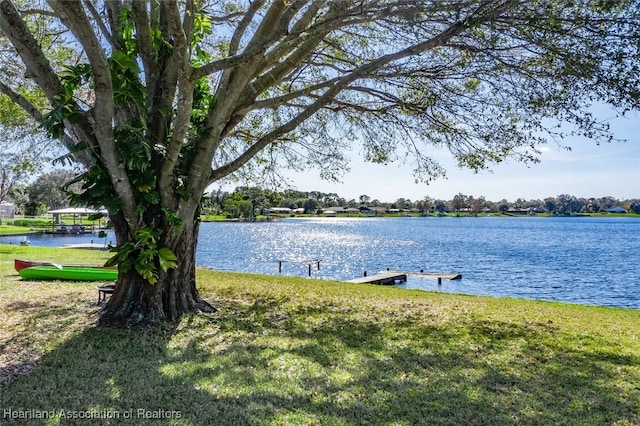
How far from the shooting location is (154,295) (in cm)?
638

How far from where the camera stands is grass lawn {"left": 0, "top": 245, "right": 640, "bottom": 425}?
11.9 ft

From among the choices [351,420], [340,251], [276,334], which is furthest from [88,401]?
[340,251]

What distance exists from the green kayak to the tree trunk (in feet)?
14.9

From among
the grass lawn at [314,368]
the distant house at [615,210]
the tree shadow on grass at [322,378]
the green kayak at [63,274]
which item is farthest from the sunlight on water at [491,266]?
the distant house at [615,210]

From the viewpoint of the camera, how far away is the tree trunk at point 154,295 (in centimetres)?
622

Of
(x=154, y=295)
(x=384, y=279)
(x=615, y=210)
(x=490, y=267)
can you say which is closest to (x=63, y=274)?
(x=154, y=295)

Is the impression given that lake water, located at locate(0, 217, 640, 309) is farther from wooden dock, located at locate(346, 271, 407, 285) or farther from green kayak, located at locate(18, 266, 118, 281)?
green kayak, located at locate(18, 266, 118, 281)

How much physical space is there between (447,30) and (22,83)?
28.2ft

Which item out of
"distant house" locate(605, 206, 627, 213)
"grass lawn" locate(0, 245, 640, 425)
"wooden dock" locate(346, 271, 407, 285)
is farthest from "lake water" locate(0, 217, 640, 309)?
"distant house" locate(605, 206, 627, 213)

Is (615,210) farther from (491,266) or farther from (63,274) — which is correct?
(63,274)

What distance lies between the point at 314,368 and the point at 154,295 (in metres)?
2.94

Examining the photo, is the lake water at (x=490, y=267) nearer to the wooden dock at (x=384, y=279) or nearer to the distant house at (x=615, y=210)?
the wooden dock at (x=384, y=279)

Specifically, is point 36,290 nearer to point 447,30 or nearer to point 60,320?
point 60,320

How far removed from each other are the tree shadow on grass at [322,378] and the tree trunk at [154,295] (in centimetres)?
34
